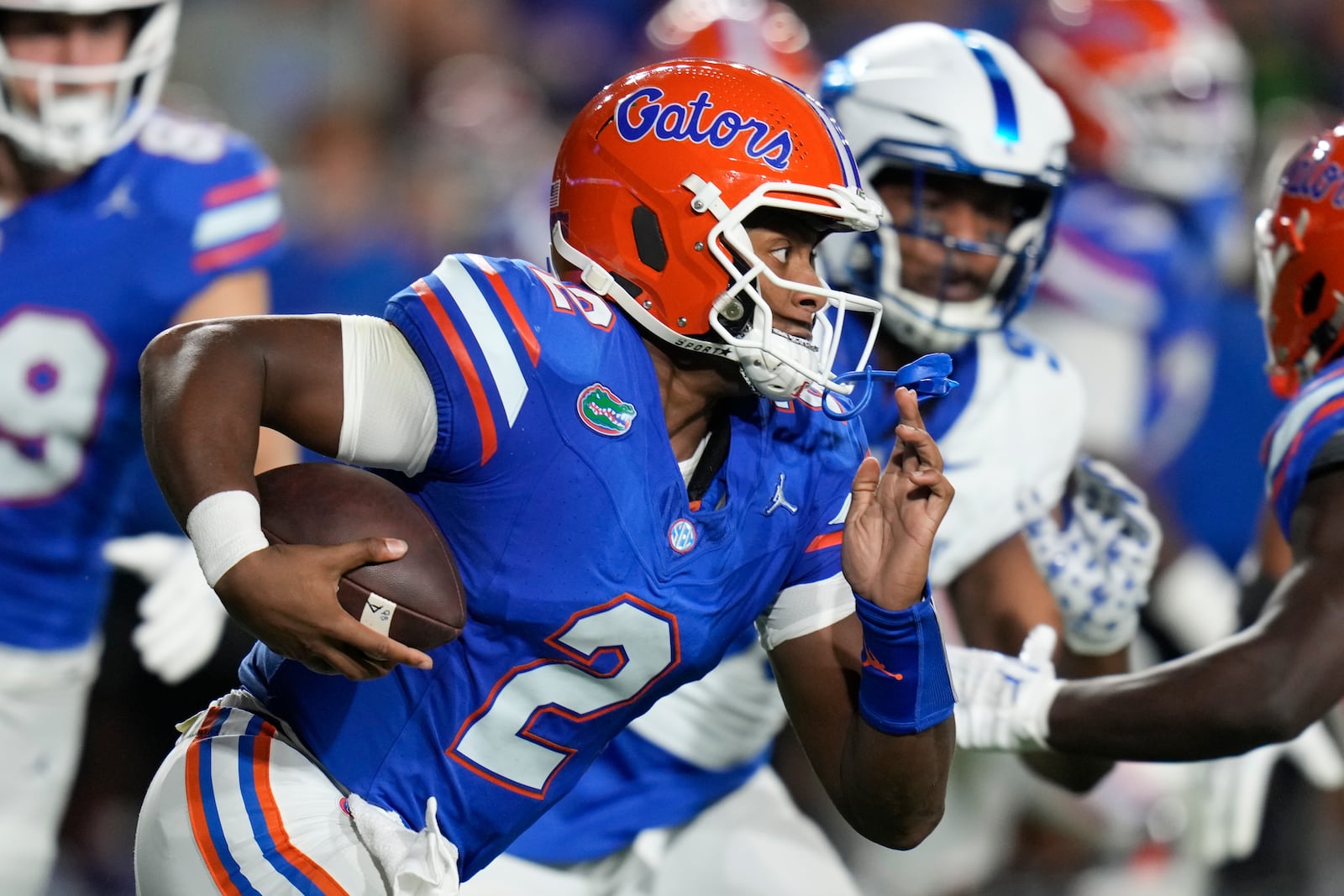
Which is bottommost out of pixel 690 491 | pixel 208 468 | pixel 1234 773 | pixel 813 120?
pixel 1234 773

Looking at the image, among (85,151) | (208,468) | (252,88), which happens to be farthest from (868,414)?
(252,88)

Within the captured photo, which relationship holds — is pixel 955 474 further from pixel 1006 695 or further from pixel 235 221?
pixel 235 221

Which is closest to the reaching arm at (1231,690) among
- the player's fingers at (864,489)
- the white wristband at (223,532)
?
the player's fingers at (864,489)

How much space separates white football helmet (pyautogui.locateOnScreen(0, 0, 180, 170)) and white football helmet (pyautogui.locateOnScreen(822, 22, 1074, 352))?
1419 millimetres

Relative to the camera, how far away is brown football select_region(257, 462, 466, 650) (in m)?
1.88

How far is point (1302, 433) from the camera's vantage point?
252 centimetres

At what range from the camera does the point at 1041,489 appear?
301cm

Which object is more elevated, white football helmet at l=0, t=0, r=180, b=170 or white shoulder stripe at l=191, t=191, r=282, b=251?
white football helmet at l=0, t=0, r=180, b=170

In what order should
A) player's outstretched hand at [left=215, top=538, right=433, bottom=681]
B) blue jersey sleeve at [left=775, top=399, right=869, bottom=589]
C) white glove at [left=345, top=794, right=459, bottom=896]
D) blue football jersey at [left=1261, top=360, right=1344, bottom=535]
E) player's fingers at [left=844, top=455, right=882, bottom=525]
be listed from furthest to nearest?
blue football jersey at [left=1261, top=360, right=1344, bottom=535]
blue jersey sleeve at [left=775, top=399, right=869, bottom=589]
player's fingers at [left=844, top=455, right=882, bottom=525]
white glove at [left=345, top=794, right=459, bottom=896]
player's outstretched hand at [left=215, top=538, right=433, bottom=681]

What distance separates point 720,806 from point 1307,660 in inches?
40.7

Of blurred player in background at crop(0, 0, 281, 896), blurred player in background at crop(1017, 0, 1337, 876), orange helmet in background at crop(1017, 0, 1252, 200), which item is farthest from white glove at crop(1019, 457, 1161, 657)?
orange helmet in background at crop(1017, 0, 1252, 200)

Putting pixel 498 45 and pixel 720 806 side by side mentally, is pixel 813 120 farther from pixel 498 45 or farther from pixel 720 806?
pixel 498 45

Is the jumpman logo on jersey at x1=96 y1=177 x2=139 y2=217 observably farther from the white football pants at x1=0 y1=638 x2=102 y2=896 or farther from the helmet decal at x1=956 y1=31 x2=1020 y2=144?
the helmet decal at x1=956 y1=31 x2=1020 y2=144

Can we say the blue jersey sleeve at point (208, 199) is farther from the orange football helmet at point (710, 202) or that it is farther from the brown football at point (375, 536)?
the brown football at point (375, 536)
